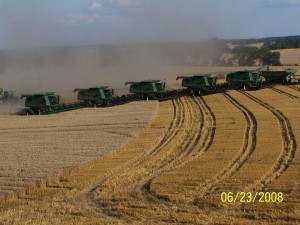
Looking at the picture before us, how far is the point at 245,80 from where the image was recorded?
31.8 m

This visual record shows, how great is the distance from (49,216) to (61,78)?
51177mm

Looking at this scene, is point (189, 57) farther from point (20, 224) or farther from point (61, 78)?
point (20, 224)

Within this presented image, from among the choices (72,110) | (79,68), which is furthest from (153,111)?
(79,68)

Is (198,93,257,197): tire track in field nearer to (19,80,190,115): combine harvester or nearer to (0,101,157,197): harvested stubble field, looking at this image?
(0,101,157,197): harvested stubble field

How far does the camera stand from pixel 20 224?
9.57 metres

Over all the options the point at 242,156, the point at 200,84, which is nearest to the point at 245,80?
the point at 200,84

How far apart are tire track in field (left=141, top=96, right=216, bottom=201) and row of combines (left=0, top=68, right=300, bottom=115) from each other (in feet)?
14.5

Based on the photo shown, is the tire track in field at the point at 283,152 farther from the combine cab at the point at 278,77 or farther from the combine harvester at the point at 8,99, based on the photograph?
the combine harvester at the point at 8,99

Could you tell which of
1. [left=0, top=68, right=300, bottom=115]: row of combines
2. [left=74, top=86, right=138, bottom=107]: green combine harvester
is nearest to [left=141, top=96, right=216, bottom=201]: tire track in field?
[left=0, top=68, right=300, bottom=115]: row of combines

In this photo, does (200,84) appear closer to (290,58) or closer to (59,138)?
(59,138)

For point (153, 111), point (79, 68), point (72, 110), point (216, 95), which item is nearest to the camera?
point (153, 111)

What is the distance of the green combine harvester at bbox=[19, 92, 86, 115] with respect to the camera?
27.0 metres

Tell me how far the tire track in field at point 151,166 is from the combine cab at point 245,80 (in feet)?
37.3

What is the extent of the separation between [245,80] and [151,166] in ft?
62.4
